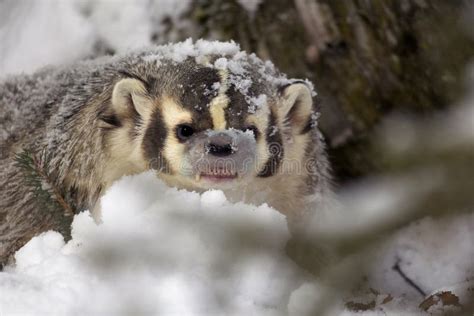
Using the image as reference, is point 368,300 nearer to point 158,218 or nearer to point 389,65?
point 158,218

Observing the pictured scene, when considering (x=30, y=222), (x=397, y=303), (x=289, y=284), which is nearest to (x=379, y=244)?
(x=397, y=303)

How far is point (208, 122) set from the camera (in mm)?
2195

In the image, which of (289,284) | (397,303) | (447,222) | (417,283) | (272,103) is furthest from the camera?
(447,222)

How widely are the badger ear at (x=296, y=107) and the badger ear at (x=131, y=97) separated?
0.45 m

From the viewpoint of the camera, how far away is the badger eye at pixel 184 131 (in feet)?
7.33

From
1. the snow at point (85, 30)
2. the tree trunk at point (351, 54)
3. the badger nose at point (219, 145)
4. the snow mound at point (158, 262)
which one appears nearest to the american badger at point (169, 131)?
the badger nose at point (219, 145)

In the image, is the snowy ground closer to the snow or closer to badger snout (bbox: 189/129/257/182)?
badger snout (bbox: 189/129/257/182)

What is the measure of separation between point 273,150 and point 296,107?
8.7 inches

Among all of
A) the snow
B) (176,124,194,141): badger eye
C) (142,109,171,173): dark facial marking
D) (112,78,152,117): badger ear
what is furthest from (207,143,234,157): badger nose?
the snow

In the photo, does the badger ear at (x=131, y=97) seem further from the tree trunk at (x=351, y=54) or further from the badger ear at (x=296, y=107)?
the tree trunk at (x=351, y=54)

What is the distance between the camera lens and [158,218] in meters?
2.05

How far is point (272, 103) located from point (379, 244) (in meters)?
0.88

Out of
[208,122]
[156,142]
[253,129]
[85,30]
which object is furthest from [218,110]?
[85,30]

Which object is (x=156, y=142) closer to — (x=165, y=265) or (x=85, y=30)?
(x=165, y=265)
